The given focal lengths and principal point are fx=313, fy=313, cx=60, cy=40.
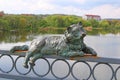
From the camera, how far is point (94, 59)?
2408mm

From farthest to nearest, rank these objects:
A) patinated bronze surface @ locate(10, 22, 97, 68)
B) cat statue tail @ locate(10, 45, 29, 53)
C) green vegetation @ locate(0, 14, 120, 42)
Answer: green vegetation @ locate(0, 14, 120, 42) < cat statue tail @ locate(10, 45, 29, 53) < patinated bronze surface @ locate(10, 22, 97, 68)

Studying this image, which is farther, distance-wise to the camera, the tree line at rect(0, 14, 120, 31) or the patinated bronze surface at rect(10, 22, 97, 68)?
the tree line at rect(0, 14, 120, 31)

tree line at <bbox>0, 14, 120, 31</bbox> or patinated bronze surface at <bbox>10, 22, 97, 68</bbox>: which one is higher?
tree line at <bbox>0, 14, 120, 31</bbox>

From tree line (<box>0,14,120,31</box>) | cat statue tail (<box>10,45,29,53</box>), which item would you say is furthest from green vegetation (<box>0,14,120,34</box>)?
cat statue tail (<box>10,45,29,53</box>)

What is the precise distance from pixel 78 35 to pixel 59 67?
1143mm

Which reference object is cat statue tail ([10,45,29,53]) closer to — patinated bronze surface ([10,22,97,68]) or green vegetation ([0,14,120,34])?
patinated bronze surface ([10,22,97,68])

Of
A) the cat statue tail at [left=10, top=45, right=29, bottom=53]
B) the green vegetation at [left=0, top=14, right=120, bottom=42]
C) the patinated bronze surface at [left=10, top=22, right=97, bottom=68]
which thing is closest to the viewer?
the patinated bronze surface at [left=10, top=22, right=97, bottom=68]

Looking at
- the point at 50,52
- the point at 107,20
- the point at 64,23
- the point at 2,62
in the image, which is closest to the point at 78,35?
the point at 50,52

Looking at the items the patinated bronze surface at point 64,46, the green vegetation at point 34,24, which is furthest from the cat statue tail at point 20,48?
the green vegetation at point 34,24

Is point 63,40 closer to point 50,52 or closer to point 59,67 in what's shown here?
point 50,52

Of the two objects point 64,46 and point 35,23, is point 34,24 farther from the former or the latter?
point 64,46

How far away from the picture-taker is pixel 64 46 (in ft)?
8.31

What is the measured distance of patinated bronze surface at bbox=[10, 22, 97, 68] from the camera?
248 cm

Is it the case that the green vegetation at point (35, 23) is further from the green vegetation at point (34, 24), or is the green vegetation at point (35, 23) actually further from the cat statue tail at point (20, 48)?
the cat statue tail at point (20, 48)
